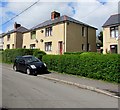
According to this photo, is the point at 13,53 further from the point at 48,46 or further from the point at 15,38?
the point at 15,38

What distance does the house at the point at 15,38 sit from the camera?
53688 mm

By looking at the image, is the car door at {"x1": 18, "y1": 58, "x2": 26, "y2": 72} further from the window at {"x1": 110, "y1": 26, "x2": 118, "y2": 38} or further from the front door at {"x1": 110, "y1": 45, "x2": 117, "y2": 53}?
the window at {"x1": 110, "y1": 26, "x2": 118, "y2": 38}

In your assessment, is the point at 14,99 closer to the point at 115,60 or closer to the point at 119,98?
the point at 119,98

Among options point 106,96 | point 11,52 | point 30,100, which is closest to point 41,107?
point 30,100

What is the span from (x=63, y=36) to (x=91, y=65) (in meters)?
20.6

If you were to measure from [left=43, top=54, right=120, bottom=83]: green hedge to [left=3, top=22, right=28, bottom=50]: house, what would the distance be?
3579 cm

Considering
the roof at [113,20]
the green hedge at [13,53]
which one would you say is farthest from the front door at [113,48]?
the green hedge at [13,53]

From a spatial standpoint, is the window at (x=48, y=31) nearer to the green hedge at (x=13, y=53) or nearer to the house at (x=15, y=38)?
the green hedge at (x=13, y=53)

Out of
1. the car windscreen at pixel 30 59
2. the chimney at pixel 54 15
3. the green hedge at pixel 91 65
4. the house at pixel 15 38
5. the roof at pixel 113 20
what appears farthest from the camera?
the house at pixel 15 38

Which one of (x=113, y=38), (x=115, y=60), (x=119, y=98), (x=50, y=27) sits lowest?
(x=119, y=98)

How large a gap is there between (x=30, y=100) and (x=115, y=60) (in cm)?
648

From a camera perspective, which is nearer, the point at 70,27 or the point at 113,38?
the point at 113,38

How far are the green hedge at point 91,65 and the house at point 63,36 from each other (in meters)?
16.1

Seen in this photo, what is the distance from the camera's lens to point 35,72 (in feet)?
59.1
